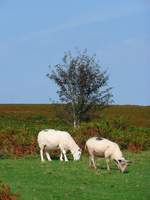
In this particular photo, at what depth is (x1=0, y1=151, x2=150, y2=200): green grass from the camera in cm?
1864

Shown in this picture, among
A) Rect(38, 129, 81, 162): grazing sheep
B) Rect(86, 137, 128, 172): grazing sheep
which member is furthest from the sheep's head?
Rect(38, 129, 81, 162): grazing sheep

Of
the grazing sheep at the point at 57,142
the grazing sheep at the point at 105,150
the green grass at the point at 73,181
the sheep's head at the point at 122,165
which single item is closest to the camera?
the green grass at the point at 73,181

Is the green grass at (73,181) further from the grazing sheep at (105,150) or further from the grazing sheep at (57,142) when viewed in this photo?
the grazing sheep at (57,142)

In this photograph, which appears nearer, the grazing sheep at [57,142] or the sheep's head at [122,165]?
the sheep's head at [122,165]

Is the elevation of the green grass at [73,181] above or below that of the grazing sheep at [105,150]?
below

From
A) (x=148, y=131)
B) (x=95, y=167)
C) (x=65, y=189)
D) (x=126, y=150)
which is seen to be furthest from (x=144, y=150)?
(x=65, y=189)

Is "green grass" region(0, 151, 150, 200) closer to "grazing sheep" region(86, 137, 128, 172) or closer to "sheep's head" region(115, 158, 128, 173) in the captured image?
"sheep's head" region(115, 158, 128, 173)

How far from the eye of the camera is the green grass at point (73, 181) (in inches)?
734

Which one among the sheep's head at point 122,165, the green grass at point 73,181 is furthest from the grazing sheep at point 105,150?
the green grass at point 73,181

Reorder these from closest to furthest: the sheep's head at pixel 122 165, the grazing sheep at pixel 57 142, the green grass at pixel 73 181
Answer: the green grass at pixel 73 181
the sheep's head at pixel 122 165
the grazing sheep at pixel 57 142

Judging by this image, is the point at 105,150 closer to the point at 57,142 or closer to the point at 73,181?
the point at 73,181

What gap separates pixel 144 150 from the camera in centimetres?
3603

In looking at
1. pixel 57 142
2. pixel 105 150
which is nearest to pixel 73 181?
pixel 105 150

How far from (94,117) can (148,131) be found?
67.2 ft
